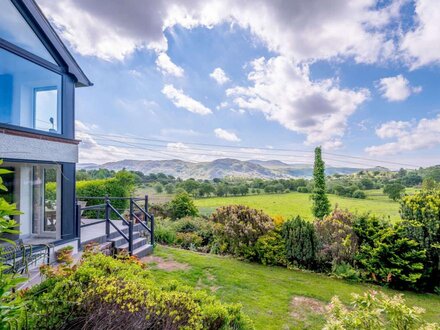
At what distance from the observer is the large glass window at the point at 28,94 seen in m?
4.75

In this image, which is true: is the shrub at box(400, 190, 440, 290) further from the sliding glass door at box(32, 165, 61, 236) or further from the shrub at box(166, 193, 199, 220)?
the shrub at box(166, 193, 199, 220)

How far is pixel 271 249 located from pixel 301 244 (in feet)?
3.04

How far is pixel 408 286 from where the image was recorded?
6027mm

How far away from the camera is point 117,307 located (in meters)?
2.06

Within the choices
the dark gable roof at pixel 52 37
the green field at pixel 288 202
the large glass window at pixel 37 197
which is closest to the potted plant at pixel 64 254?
the large glass window at pixel 37 197

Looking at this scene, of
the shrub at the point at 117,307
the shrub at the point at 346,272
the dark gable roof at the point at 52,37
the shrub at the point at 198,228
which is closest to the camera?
the shrub at the point at 117,307

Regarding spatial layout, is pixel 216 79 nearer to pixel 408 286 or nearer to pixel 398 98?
pixel 398 98

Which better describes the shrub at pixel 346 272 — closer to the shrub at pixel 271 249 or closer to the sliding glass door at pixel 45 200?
the shrub at pixel 271 249

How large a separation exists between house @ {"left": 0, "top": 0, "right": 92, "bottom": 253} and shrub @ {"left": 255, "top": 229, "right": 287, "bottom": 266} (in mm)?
5230

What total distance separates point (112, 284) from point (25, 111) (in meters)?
4.83

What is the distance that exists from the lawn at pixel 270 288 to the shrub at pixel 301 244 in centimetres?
42

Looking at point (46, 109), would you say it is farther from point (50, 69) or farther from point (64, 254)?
point (64, 254)

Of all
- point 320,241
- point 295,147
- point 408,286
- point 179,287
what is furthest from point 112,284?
point 295,147

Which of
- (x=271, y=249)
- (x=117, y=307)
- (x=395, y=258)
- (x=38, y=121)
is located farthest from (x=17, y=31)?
(x=395, y=258)
